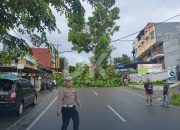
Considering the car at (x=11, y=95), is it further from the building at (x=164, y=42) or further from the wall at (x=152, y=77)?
the building at (x=164, y=42)

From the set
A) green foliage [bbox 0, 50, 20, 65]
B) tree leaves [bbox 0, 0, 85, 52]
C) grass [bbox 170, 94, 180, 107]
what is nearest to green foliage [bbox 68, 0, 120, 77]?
grass [bbox 170, 94, 180, 107]

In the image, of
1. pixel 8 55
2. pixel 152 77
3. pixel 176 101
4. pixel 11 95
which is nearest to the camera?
pixel 8 55

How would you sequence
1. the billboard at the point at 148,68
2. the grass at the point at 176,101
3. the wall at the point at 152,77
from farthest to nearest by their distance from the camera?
1. the wall at the point at 152,77
2. the billboard at the point at 148,68
3. the grass at the point at 176,101

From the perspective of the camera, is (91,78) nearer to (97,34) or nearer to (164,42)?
(97,34)

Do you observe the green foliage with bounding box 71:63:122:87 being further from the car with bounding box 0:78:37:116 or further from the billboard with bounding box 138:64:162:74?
the car with bounding box 0:78:37:116

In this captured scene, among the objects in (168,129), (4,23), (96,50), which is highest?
(96,50)

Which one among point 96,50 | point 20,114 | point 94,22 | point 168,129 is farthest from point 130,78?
point 168,129

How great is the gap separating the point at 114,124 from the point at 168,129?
81.6 inches

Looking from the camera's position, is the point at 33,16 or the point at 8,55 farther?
the point at 8,55

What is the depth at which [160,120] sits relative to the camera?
44.8 ft

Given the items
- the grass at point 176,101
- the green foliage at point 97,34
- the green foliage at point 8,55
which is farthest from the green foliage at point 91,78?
the green foliage at point 8,55

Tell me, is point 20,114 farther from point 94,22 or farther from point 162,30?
point 162,30

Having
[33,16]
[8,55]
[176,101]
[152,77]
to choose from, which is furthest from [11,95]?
[152,77]

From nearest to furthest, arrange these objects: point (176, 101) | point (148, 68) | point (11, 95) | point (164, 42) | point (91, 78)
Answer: point (11, 95), point (176, 101), point (148, 68), point (91, 78), point (164, 42)
